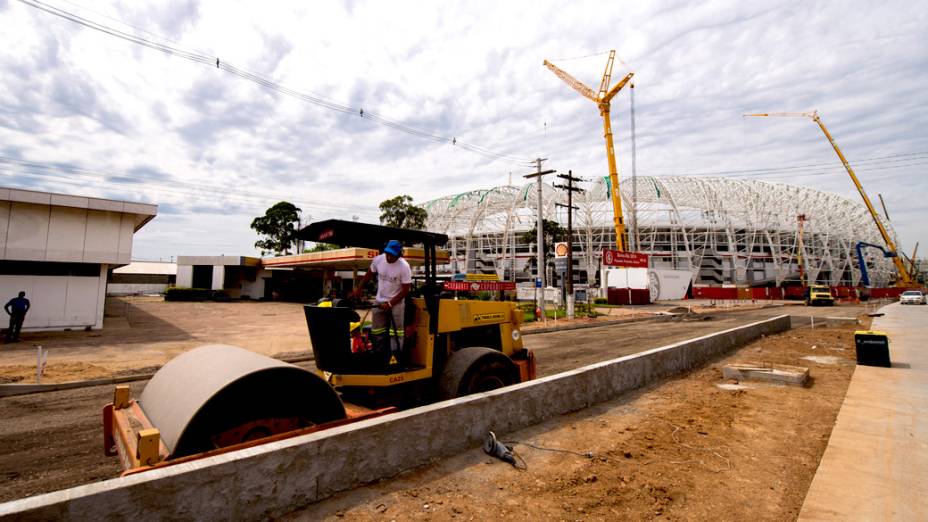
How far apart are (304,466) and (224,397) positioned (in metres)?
0.76

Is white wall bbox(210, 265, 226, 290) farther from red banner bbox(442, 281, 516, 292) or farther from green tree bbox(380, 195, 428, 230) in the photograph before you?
red banner bbox(442, 281, 516, 292)

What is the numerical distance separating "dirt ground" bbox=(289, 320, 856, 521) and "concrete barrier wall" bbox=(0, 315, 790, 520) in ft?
0.46

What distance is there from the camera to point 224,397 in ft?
10.1

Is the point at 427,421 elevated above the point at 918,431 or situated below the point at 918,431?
above

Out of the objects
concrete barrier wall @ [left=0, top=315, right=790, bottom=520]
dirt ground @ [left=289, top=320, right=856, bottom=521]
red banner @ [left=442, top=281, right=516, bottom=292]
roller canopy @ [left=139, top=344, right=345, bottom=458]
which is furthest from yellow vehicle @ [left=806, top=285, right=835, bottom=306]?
roller canopy @ [left=139, top=344, right=345, bottom=458]

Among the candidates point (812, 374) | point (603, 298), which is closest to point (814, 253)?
point (603, 298)

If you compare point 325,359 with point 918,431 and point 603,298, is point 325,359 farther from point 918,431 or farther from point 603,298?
point 603,298

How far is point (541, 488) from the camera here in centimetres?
357

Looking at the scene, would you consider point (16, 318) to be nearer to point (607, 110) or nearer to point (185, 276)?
point (185, 276)

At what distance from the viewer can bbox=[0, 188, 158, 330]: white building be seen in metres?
14.8

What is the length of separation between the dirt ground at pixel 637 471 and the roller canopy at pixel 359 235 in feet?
7.75

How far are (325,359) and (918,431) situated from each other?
698 cm

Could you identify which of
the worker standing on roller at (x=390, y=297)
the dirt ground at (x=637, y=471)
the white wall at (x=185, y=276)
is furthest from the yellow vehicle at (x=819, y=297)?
the white wall at (x=185, y=276)

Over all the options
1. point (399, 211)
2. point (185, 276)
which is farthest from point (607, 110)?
point (185, 276)
